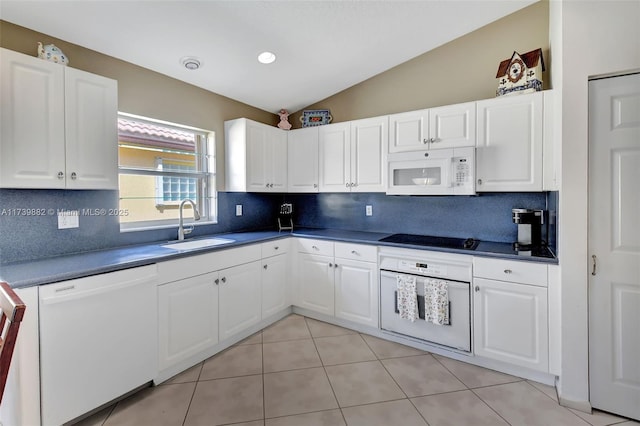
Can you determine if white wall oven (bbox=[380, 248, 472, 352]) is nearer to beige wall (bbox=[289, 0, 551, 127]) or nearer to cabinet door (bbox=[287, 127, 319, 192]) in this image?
cabinet door (bbox=[287, 127, 319, 192])

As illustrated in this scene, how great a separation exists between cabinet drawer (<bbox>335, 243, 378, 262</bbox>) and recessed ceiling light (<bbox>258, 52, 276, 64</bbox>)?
180 centimetres

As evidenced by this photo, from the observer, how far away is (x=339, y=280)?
298 cm

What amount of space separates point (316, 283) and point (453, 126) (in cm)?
194

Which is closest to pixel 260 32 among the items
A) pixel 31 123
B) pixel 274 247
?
pixel 31 123

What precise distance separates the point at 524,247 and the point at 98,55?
3531mm

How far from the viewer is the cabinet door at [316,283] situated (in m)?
3.04

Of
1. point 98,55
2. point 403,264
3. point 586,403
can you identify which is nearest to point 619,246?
point 586,403

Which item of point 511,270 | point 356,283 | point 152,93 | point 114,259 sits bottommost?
point 356,283

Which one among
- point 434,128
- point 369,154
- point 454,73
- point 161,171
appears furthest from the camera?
point 369,154

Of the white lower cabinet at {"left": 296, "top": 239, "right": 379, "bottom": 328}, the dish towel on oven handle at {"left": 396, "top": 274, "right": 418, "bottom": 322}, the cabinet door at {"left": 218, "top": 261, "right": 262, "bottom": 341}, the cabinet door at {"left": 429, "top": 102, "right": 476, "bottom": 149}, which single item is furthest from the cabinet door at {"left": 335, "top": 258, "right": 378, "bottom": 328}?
the cabinet door at {"left": 429, "top": 102, "right": 476, "bottom": 149}

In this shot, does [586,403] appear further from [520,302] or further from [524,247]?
[524,247]

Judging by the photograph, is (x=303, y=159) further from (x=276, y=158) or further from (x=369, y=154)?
(x=369, y=154)

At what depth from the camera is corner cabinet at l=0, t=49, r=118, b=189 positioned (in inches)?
66.9

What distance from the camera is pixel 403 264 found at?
103 inches
